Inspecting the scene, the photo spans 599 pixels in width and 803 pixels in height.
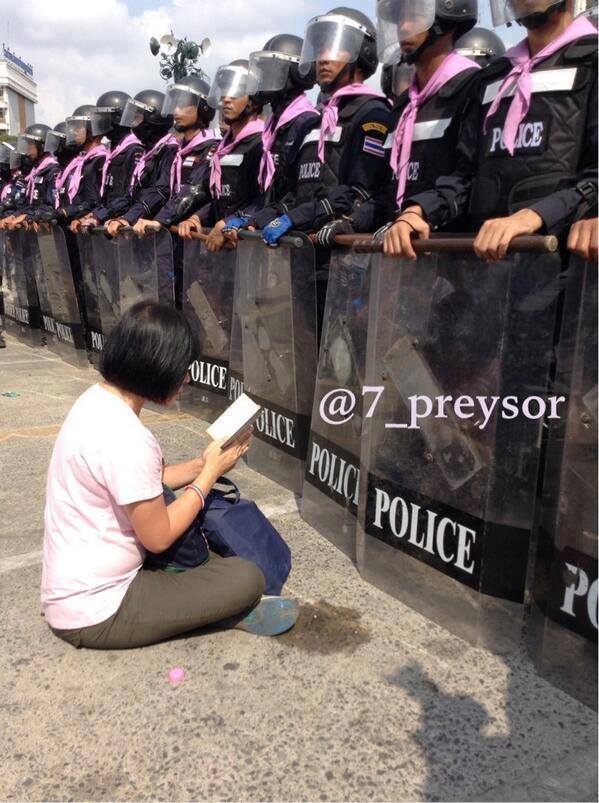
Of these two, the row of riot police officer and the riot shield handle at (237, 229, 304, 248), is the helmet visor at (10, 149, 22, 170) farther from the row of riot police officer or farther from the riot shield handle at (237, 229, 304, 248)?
the riot shield handle at (237, 229, 304, 248)

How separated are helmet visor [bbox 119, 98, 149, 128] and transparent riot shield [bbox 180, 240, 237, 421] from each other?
2.57m

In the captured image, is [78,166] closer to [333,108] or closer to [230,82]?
[230,82]

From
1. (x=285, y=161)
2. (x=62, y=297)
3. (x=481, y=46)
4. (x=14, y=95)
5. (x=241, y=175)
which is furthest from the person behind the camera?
(x=14, y=95)

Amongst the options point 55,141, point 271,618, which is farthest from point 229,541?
point 55,141

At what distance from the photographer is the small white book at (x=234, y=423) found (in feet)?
8.50

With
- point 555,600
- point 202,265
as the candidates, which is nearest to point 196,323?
point 202,265

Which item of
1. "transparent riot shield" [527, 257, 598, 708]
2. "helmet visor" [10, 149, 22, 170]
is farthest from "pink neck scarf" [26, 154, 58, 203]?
"transparent riot shield" [527, 257, 598, 708]

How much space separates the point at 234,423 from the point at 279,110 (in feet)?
10.3

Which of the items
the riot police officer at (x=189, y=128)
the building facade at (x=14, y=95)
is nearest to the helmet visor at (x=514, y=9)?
the riot police officer at (x=189, y=128)

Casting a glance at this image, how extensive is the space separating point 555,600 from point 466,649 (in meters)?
0.39

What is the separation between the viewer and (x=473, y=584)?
2.52 metres

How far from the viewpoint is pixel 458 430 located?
2.56 meters

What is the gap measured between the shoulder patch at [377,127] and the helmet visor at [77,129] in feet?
17.0

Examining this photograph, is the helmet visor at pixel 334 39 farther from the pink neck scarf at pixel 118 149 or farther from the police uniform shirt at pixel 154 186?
the pink neck scarf at pixel 118 149
